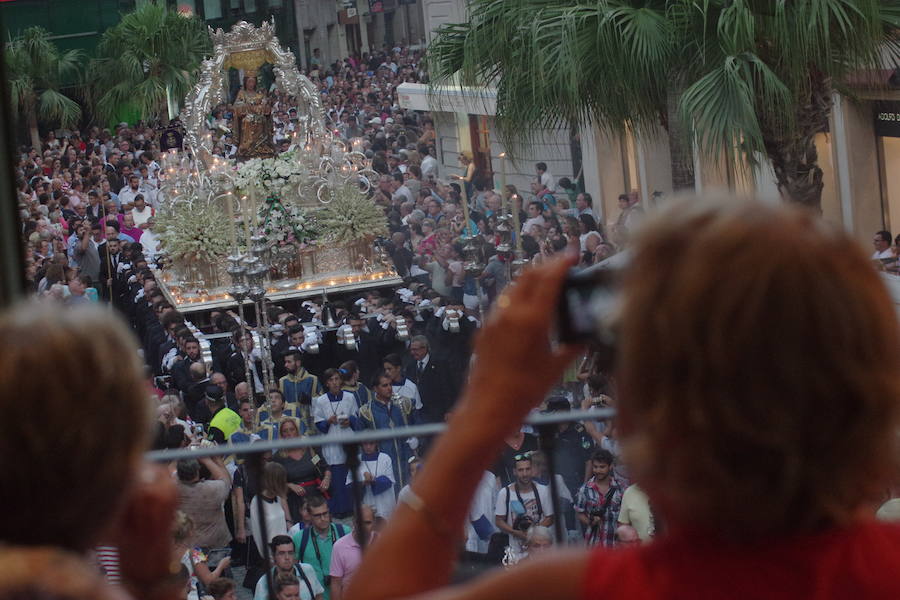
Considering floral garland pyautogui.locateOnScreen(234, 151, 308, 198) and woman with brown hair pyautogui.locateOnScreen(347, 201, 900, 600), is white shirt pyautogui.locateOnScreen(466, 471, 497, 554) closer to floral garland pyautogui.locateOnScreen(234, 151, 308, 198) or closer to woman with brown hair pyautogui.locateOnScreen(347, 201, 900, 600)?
woman with brown hair pyautogui.locateOnScreen(347, 201, 900, 600)

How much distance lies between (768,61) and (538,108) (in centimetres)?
113

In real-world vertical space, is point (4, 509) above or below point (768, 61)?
below

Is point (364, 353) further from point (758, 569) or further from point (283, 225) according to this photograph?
point (758, 569)

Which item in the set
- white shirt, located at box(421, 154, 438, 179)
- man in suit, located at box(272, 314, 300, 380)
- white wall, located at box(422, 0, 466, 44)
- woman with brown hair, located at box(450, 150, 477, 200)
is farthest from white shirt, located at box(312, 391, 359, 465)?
white wall, located at box(422, 0, 466, 44)

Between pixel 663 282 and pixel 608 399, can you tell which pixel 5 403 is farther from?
pixel 608 399

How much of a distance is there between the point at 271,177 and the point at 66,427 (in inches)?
301

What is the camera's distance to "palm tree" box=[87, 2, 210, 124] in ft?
46.8

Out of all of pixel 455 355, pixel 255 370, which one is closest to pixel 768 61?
pixel 455 355

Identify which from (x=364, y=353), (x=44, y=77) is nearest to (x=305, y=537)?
(x=364, y=353)

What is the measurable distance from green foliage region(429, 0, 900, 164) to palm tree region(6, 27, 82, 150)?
10880mm

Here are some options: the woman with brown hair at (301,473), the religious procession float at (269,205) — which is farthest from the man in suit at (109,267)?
the woman with brown hair at (301,473)

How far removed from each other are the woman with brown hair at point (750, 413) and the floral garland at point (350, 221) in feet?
24.2

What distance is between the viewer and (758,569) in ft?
1.75

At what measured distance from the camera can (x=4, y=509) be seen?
542 mm
